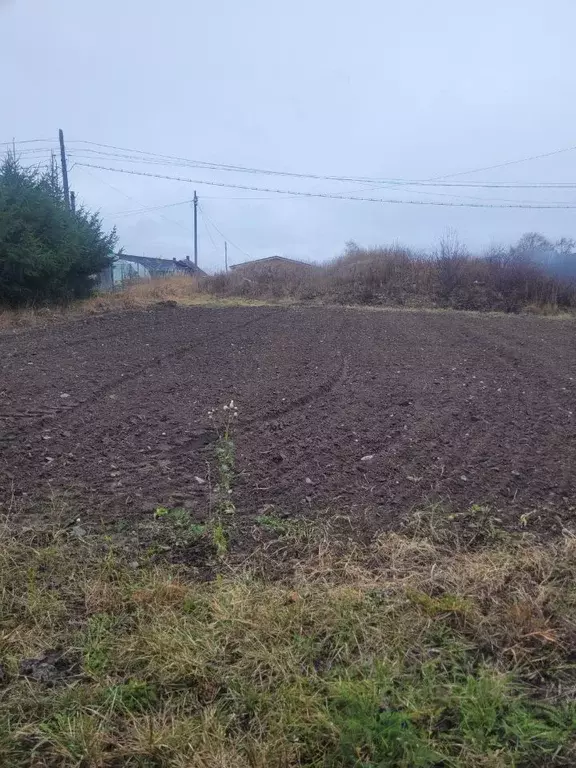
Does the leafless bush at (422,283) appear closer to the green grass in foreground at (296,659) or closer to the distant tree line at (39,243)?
the distant tree line at (39,243)

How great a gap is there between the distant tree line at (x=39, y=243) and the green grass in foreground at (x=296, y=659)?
12889 millimetres

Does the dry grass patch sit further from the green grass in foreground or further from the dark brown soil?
the green grass in foreground

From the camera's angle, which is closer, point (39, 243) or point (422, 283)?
point (39, 243)

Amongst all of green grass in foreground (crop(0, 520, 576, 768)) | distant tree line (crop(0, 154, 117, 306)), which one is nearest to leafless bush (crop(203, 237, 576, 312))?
distant tree line (crop(0, 154, 117, 306))

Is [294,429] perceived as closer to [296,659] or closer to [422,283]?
[296,659]

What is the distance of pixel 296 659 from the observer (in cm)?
210

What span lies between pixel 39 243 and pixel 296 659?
14.7 metres

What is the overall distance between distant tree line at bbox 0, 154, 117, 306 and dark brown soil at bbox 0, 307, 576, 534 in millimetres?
5353

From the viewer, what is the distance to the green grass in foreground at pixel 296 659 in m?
1.74

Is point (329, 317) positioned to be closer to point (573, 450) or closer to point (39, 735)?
point (573, 450)

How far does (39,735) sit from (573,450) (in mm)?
4193

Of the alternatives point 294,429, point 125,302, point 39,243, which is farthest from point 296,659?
point 125,302

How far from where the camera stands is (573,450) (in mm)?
4445

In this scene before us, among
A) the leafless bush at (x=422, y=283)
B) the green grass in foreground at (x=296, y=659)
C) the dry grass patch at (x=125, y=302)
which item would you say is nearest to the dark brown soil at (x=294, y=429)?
the green grass in foreground at (x=296, y=659)
